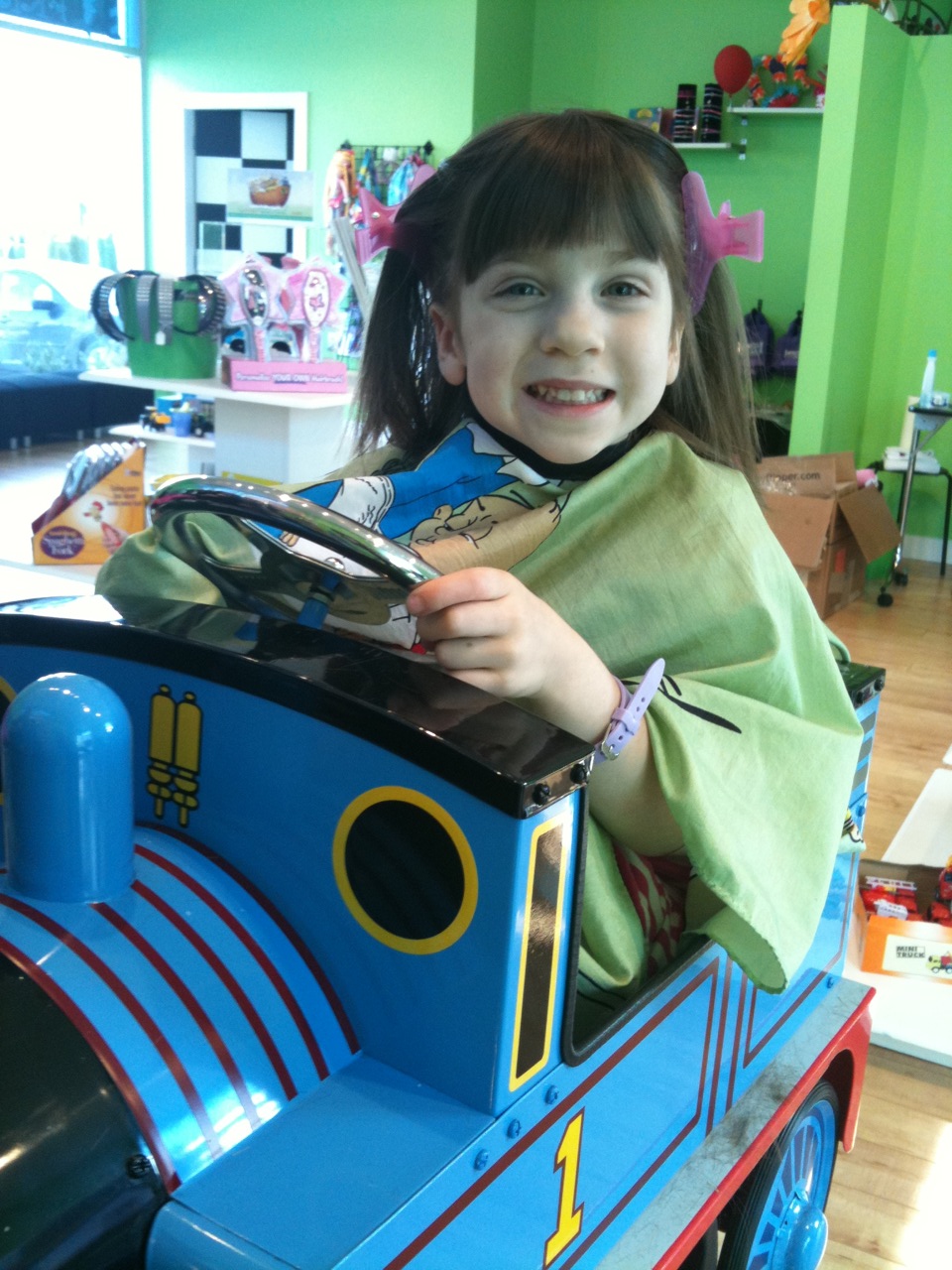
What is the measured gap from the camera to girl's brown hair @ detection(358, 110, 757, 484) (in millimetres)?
975

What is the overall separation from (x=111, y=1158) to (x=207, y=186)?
757 centimetres

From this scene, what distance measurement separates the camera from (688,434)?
3.73ft

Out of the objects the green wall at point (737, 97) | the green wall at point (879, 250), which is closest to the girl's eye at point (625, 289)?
the green wall at point (879, 250)

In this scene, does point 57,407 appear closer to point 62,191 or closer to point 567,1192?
point 62,191

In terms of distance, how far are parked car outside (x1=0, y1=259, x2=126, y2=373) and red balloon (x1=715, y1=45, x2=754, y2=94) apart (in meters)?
3.76

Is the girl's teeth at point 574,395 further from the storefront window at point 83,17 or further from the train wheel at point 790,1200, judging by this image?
the storefront window at point 83,17

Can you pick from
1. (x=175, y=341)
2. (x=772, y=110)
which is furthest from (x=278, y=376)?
(x=772, y=110)

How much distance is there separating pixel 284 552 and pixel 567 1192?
17.7 inches

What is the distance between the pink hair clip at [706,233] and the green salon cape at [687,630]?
16 centimetres

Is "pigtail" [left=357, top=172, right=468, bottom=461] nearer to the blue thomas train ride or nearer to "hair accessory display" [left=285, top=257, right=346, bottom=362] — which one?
the blue thomas train ride

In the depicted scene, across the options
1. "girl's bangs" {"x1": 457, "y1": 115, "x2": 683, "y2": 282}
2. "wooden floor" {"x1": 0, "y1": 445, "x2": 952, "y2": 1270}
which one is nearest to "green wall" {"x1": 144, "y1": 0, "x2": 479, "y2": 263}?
"wooden floor" {"x1": 0, "y1": 445, "x2": 952, "y2": 1270}

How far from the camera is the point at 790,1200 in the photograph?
1152mm

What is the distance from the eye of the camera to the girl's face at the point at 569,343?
0.98 metres

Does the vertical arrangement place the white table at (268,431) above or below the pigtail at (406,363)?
below
